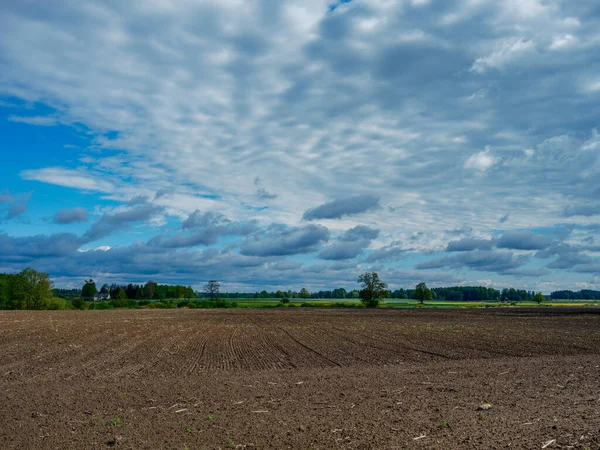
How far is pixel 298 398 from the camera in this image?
1528 cm

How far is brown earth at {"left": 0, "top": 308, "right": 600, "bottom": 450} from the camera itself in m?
10.8

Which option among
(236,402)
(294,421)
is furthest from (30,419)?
(294,421)

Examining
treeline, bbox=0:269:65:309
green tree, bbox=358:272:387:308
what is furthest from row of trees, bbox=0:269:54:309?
green tree, bbox=358:272:387:308

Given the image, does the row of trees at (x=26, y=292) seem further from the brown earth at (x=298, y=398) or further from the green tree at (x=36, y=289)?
the brown earth at (x=298, y=398)

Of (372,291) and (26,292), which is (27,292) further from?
(372,291)

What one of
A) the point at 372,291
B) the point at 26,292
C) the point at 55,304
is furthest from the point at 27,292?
the point at 372,291

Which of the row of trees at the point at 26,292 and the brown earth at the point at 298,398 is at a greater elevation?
the row of trees at the point at 26,292

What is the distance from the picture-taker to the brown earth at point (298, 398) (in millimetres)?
10828

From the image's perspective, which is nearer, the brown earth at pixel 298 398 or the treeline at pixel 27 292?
the brown earth at pixel 298 398

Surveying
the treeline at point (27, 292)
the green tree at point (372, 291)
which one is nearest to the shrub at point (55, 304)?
the treeline at point (27, 292)

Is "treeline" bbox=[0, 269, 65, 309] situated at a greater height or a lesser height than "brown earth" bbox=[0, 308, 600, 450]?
greater

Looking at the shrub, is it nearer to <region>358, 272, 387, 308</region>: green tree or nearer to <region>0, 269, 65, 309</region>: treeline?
<region>0, 269, 65, 309</region>: treeline

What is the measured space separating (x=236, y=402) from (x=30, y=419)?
540cm

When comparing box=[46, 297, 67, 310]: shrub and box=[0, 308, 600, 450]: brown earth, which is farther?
box=[46, 297, 67, 310]: shrub
